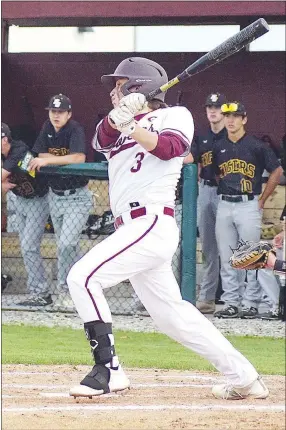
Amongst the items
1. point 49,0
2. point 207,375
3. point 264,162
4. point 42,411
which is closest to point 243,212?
point 264,162

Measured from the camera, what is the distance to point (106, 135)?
4621mm

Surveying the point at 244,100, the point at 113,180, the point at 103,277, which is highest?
the point at 244,100

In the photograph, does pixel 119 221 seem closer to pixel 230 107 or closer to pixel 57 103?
pixel 230 107

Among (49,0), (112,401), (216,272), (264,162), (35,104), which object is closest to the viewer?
(112,401)

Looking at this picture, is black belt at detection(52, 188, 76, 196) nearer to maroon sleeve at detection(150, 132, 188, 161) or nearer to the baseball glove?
maroon sleeve at detection(150, 132, 188, 161)

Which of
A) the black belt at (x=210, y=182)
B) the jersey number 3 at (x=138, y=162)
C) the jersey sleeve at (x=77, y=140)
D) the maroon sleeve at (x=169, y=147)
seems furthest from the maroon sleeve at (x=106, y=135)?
the black belt at (x=210, y=182)

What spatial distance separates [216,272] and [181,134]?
12.9 feet

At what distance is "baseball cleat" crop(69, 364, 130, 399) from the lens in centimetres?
455

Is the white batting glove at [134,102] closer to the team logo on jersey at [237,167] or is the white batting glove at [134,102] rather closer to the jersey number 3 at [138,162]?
the jersey number 3 at [138,162]

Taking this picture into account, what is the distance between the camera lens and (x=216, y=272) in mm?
8367

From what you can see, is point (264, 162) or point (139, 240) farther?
point (264, 162)

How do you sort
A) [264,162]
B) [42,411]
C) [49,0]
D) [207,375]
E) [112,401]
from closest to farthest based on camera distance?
[42,411] < [112,401] < [207,375] < [264,162] < [49,0]

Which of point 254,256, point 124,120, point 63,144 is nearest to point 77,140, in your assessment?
point 63,144

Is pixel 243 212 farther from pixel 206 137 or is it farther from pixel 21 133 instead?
pixel 21 133
